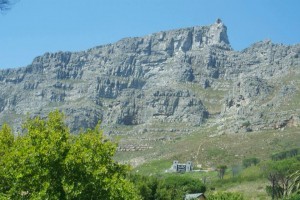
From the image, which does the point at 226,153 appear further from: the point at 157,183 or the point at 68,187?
the point at 68,187

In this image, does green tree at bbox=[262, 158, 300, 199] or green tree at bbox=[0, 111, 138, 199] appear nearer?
green tree at bbox=[0, 111, 138, 199]

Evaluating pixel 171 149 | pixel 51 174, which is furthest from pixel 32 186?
pixel 171 149

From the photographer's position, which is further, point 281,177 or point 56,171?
point 281,177

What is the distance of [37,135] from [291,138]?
117 metres

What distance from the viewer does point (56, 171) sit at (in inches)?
800

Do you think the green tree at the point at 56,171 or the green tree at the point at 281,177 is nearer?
the green tree at the point at 56,171

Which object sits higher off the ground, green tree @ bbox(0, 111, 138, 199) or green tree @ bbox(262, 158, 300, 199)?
green tree @ bbox(0, 111, 138, 199)

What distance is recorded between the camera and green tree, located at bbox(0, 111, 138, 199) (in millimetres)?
19797

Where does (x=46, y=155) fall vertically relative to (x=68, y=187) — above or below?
above

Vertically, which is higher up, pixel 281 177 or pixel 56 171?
pixel 56 171

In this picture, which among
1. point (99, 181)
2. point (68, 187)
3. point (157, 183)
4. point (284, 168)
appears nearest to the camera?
point (68, 187)

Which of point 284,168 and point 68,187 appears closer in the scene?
point 68,187

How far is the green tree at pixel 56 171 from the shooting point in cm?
1980

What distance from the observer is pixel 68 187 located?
19656 mm
